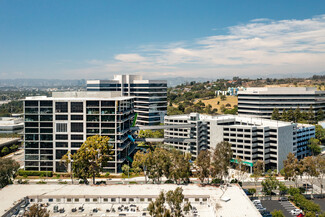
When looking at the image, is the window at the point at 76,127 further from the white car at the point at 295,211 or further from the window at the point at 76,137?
the white car at the point at 295,211

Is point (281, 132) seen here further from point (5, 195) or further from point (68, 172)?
point (5, 195)

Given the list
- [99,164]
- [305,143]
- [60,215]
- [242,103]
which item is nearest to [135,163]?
[99,164]

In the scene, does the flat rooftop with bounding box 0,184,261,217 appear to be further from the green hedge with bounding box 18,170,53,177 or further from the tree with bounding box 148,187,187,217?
the green hedge with bounding box 18,170,53,177

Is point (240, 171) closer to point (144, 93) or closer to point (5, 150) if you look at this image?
point (144, 93)

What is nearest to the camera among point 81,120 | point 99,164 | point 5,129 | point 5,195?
point 5,195

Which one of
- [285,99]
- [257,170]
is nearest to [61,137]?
[257,170]

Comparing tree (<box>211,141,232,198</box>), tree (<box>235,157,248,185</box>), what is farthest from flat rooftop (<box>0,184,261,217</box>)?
tree (<box>235,157,248,185</box>)
